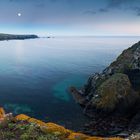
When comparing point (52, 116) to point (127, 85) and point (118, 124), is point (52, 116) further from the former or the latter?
point (127, 85)

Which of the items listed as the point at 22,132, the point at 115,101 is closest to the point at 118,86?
the point at 115,101

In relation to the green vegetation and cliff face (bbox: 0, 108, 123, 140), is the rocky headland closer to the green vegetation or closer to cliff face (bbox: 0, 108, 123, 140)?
cliff face (bbox: 0, 108, 123, 140)

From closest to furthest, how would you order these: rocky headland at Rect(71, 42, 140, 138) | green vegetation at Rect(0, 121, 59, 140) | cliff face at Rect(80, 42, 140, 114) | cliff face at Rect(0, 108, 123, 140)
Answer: green vegetation at Rect(0, 121, 59, 140)
cliff face at Rect(0, 108, 123, 140)
rocky headland at Rect(71, 42, 140, 138)
cliff face at Rect(80, 42, 140, 114)

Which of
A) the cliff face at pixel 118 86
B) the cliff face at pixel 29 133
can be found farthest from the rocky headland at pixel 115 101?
the cliff face at pixel 29 133

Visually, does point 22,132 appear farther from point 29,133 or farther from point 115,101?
point 115,101

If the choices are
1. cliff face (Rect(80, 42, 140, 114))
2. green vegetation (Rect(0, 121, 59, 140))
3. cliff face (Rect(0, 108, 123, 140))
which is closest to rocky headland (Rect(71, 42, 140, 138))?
cliff face (Rect(80, 42, 140, 114))

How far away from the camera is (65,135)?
2145 centimetres

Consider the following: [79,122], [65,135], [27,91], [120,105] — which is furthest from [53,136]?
[27,91]

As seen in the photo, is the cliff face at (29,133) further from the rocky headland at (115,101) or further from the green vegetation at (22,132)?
the rocky headland at (115,101)

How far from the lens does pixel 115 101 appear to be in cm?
4903

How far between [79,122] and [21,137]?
26053mm

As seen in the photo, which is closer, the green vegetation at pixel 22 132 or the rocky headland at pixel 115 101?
the green vegetation at pixel 22 132

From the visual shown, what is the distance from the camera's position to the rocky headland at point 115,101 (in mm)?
42394

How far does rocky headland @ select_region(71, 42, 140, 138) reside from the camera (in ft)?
139
